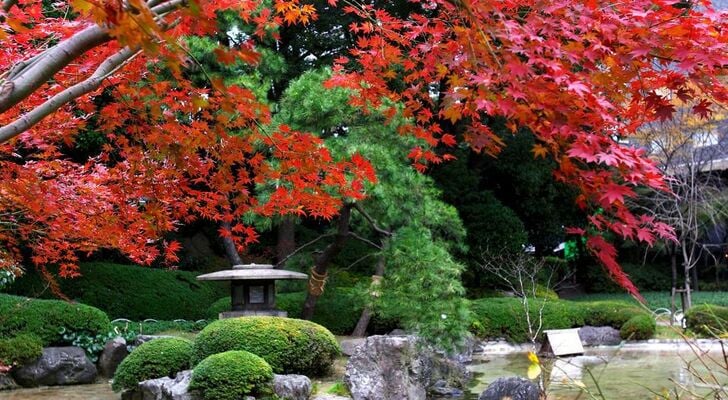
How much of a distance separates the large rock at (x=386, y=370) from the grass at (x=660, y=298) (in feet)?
34.8

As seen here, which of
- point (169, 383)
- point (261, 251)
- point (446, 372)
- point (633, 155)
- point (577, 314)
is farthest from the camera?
point (261, 251)

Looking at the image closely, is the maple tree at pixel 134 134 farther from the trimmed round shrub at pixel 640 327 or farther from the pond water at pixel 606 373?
the trimmed round shrub at pixel 640 327

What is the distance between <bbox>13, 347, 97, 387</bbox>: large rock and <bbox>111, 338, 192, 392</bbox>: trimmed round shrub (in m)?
1.71

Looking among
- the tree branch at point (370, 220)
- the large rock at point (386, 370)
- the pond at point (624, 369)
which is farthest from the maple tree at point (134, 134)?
the tree branch at point (370, 220)

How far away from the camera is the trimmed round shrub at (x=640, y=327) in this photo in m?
11.9

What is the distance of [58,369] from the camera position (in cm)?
830

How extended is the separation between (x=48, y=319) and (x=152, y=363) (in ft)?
8.23

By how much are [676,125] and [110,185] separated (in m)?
11.9

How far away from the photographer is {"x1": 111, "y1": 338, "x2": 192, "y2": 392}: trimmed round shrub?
682cm

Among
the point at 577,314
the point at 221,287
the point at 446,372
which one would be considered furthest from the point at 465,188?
the point at 446,372

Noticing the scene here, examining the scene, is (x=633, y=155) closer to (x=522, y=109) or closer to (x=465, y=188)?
(x=522, y=109)

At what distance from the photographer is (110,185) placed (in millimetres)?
4992

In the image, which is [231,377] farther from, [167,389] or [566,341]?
[566,341]

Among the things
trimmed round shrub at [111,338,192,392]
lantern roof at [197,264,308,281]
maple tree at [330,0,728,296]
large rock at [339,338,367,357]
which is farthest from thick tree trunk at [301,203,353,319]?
maple tree at [330,0,728,296]
